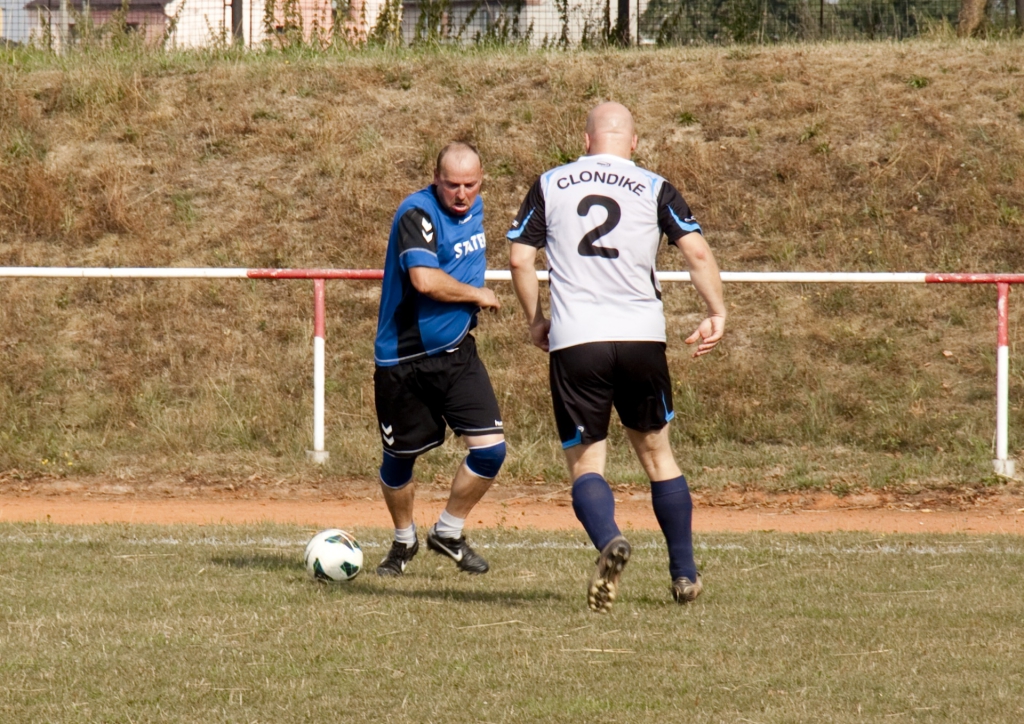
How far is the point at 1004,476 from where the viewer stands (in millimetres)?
9969

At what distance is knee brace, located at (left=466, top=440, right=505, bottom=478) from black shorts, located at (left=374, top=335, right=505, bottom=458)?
0.26 ft

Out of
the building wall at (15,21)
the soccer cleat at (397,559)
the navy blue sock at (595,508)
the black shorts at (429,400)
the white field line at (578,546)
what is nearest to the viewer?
the navy blue sock at (595,508)

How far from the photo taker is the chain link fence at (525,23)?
785 inches

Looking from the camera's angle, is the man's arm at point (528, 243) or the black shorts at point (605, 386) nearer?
the black shorts at point (605, 386)

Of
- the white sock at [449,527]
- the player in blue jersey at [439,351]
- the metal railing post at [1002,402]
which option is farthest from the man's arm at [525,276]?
the metal railing post at [1002,402]

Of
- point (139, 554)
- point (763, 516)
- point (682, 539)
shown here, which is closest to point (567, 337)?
point (682, 539)

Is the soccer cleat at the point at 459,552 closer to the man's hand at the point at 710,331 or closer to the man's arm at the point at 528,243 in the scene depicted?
the man's arm at the point at 528,243

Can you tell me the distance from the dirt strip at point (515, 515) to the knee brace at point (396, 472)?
2177 millimetres

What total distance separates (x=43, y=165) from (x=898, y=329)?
10.7m

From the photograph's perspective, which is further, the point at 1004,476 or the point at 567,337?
the point at 1004,476

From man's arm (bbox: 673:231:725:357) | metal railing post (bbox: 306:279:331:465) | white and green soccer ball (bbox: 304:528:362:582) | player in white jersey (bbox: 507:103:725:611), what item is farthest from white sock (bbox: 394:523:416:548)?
metal railing post (bbox: 306:279:331:465)

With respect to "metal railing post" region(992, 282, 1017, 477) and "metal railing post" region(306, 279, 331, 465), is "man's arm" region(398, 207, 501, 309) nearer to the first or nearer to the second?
"metal railing post" region(306, 279, 331, 465)

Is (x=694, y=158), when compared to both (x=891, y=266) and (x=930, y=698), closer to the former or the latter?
(x=891, y=266)

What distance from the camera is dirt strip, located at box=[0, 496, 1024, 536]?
28.9ft
